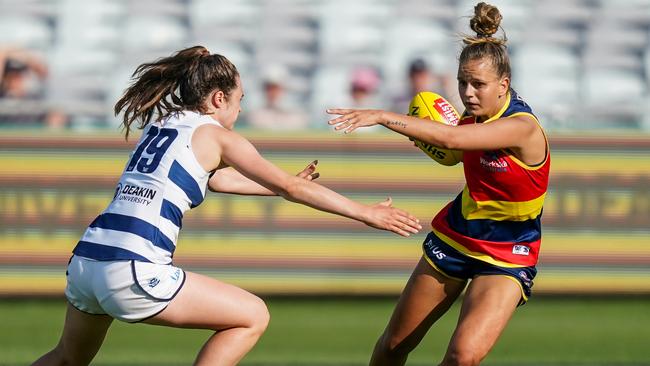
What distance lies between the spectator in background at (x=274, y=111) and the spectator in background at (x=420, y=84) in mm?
969

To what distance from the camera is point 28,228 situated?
9.91 m

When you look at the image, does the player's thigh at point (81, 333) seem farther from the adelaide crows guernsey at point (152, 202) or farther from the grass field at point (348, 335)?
the grass field at point (348, 335)

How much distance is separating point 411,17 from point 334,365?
5.88m

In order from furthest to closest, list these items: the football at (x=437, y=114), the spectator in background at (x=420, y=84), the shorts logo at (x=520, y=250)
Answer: the spectator in background at (x=420, y=84), the football at (x=437, y=114), the shorts logo at (x=520, y=250)

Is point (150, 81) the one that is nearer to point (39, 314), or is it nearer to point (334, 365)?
point (334, 365)

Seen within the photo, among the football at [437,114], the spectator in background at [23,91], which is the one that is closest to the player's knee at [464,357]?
the football at [437,114]

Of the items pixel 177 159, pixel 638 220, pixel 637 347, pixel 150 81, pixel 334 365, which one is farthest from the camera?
pixel 638 220

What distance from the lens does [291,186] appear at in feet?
15.9

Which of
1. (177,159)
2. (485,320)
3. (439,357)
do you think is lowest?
(439,357)

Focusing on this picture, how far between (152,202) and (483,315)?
159 cm

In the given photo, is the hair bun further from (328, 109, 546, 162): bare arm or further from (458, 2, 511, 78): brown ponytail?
(328, 109, 546, 162): bare arm

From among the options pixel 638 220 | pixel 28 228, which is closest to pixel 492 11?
pixel 638 220

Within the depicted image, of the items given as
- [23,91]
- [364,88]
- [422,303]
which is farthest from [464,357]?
[23,91]

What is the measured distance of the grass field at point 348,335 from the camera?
7715 mm
